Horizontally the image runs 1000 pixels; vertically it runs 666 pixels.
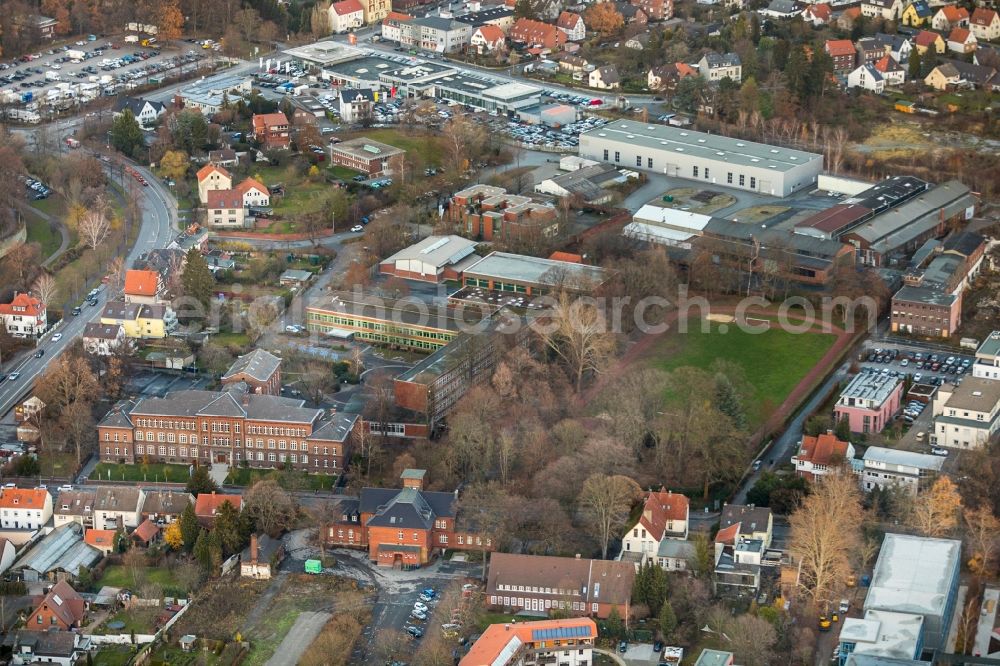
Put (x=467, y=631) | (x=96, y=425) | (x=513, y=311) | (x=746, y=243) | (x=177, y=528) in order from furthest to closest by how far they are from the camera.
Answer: (x=746, y=243), (x=513, y=311), (x=96, y=425), (x=177, y=528), (x=467, y=631)

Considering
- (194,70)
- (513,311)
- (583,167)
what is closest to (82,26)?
(194,70)

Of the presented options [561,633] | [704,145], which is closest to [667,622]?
[561,633]

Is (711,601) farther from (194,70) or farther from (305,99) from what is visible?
(194,70)

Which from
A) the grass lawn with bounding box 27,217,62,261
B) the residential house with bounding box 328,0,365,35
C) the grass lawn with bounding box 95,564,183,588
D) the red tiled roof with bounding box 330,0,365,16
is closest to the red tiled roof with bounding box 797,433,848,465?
the grass lawn with bounding box 95,564,183,588

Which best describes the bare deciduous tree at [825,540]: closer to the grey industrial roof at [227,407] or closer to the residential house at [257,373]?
the grey industrial roof at [227,407]

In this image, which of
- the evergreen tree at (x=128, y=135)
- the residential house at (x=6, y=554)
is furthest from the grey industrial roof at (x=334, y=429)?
the evergreen tree at (x=128, y=135)

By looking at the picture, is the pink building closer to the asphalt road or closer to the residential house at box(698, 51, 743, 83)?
the asphalt road
